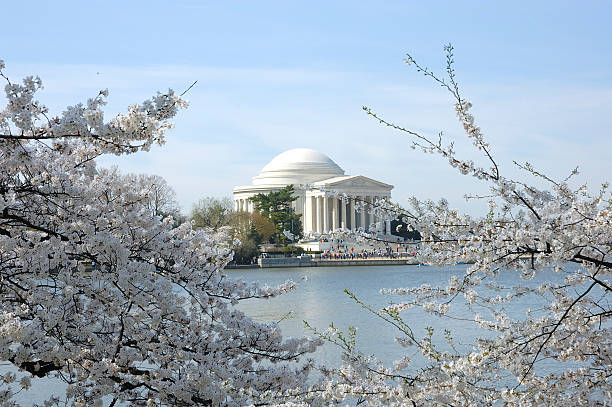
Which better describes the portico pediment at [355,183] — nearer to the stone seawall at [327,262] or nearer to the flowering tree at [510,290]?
the stone seawall at [327,262]

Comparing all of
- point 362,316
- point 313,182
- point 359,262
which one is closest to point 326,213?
point 313,182

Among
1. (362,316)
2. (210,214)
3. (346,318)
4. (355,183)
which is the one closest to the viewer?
(346,318)

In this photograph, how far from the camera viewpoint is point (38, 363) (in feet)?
17.3

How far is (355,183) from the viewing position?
312ft

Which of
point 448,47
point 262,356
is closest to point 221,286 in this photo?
point 262,356

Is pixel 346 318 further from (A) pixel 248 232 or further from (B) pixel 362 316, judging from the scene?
(A) pixel 248 232

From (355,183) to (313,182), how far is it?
579cm

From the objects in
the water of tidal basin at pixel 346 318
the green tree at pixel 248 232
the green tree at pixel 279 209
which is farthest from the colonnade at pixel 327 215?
the water of tidal basin at pixel 346 318

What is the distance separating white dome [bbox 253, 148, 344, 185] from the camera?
331 ft

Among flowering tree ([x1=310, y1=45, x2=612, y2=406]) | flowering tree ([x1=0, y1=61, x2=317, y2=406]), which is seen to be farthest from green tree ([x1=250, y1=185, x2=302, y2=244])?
flowering tree ([x1=310, y1=45, x2=612, y2=406])

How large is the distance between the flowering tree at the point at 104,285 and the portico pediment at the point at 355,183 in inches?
3346

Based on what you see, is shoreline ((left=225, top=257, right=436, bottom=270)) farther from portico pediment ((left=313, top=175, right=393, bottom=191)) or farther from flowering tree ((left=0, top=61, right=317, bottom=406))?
flowering tree ((left=0, top=61, right=317, bottom=406))

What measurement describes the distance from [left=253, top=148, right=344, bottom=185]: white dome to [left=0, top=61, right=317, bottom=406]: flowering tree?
93104mm

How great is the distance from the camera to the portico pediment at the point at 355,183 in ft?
305
